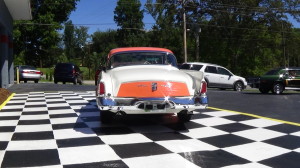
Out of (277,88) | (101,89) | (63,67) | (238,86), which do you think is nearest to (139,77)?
(101,89)

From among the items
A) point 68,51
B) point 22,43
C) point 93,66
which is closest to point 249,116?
point 22,43

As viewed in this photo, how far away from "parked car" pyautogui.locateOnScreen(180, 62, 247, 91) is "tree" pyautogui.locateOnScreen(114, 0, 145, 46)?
48.9 meters

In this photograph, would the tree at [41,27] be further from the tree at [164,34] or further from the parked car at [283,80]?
the tree at [164,34]

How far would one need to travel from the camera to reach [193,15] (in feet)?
127

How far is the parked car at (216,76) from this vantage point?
18.0 metres

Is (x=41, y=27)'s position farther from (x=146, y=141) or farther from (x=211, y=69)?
(x=146, y=141)

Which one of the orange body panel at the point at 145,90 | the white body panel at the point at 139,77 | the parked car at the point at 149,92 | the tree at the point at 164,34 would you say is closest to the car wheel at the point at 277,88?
the parked car at the point at 149,92

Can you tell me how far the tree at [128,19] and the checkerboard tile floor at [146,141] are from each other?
61.2m

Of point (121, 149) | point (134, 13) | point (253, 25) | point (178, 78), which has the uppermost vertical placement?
point (134, 13)

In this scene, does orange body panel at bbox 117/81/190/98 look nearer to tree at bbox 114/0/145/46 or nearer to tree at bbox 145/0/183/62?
tree at bbox 145/0/183/62

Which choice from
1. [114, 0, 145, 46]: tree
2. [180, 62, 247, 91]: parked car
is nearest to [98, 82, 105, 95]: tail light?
[180, 62, 247, 91]: parked car

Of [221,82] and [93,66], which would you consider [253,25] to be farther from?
[93,66]

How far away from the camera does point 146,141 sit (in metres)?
4.64

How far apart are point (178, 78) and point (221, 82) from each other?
14.0 m
